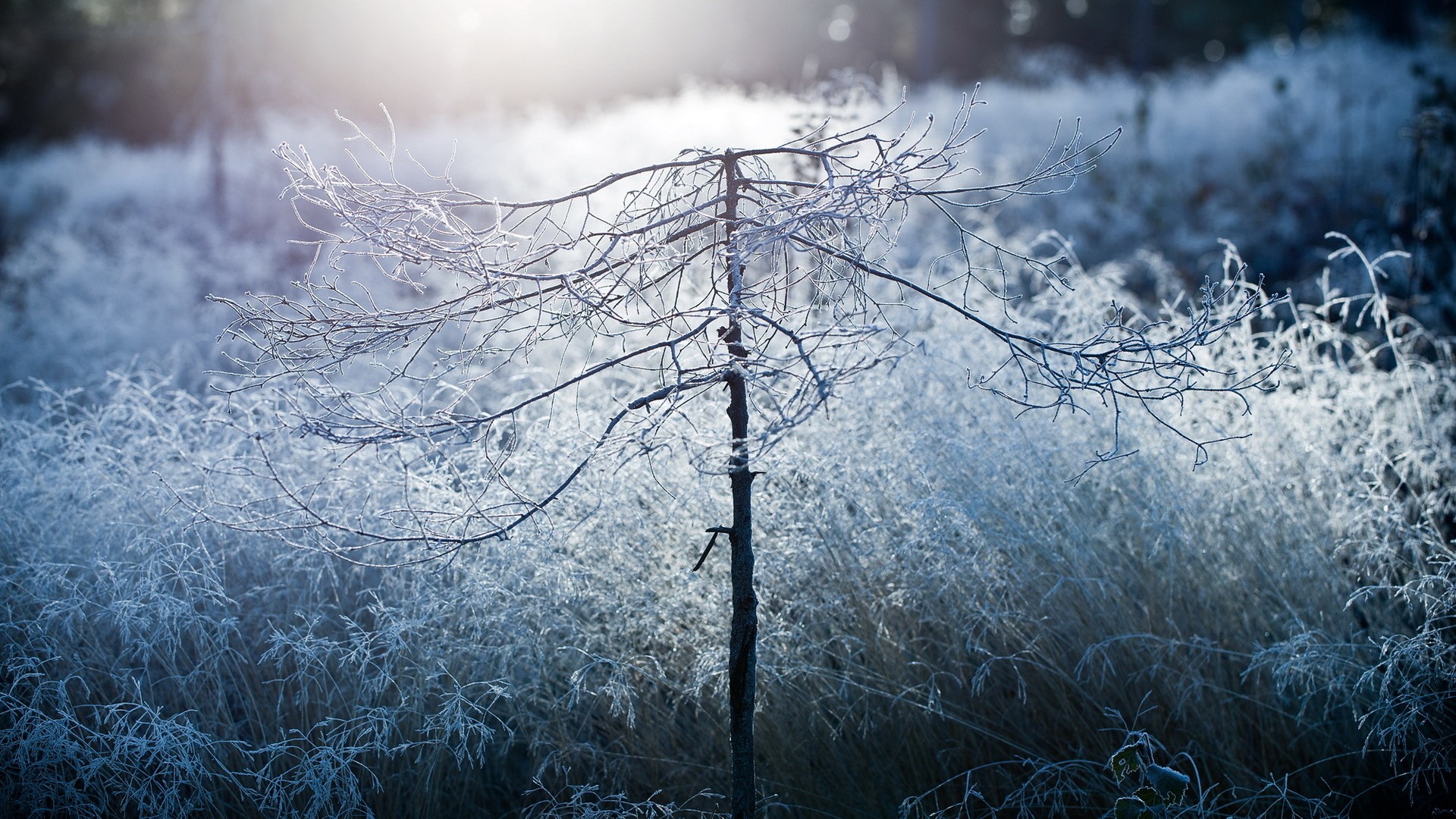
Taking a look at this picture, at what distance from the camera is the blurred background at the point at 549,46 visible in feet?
57.1

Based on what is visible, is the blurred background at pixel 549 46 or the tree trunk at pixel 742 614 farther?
the blurred background at pixel 549 46

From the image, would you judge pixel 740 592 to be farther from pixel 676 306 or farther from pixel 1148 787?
pixel 1148 787

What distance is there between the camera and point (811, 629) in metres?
2.77

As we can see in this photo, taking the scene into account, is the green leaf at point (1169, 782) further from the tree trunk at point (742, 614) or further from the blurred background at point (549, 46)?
the blurred background at point (549, 46)

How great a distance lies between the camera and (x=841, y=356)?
278 centimetres

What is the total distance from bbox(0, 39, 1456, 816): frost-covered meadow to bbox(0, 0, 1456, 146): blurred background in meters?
12.6

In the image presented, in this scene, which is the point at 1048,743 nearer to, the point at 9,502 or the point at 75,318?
the point at 9,502

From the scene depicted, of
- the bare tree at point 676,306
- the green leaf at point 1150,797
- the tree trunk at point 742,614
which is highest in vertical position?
the bare tree at point 676,306

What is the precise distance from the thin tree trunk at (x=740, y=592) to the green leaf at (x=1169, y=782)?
82cm

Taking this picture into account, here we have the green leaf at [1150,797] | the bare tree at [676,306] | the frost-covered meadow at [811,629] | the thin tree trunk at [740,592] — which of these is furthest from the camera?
the frost-covered meadow at [811,629]

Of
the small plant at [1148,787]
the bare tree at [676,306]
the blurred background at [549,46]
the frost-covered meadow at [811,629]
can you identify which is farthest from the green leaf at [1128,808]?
the blurred background at [549,46]

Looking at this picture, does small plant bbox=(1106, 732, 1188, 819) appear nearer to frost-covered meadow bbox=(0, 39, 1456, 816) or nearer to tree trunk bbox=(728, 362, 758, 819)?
frost-covered meadow bbox=(0, 39, 1456, 816)

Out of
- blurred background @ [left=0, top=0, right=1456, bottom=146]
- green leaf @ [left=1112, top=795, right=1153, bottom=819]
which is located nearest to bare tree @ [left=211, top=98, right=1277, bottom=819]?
green leaf @ [left=1112, top=795, right=1153, bottom=819]

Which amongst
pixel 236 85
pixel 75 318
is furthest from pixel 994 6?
pixel 75 318
